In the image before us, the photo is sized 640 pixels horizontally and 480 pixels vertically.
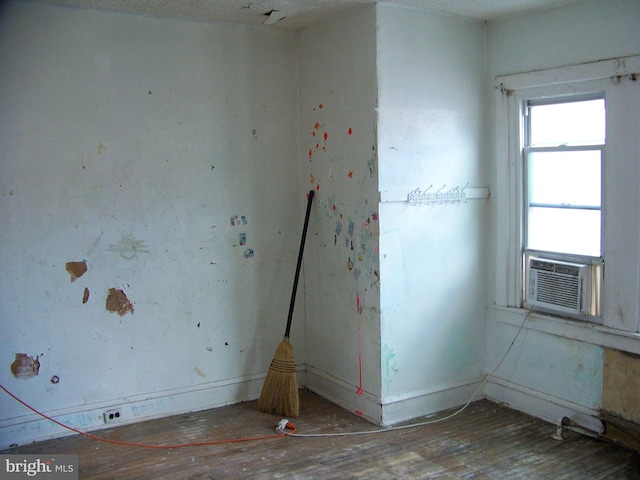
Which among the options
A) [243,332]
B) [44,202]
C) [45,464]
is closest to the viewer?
[45,464]

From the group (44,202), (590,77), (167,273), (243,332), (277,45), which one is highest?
(277,45)

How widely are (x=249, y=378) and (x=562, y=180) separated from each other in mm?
2429

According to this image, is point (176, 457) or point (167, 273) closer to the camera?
point (176, 457)

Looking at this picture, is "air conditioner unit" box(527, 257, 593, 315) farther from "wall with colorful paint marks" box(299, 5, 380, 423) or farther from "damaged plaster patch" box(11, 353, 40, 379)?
"damaged plaster patch" box(11, 353, 40, 379)

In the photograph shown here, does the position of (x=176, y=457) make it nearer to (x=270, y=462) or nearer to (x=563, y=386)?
(x=270, y=462)

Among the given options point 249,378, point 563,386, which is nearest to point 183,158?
point 249,378

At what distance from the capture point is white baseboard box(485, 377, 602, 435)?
3666mm

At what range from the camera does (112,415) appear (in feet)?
12.6

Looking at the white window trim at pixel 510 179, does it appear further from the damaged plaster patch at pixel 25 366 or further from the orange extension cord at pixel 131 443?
the damaged plaster patch at pixel 25 366

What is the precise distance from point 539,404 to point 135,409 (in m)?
2.55

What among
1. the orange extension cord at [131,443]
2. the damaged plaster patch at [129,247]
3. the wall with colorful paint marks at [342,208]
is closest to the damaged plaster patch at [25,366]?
the orange extension cord at [131,443]

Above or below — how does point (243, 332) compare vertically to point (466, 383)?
above

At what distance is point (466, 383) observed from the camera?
4.20 m

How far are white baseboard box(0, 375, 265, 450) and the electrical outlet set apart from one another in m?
0.02
